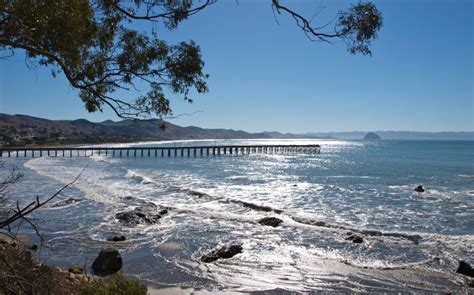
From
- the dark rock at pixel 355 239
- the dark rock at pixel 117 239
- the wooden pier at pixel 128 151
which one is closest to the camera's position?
the dark rock at pixel 117 239

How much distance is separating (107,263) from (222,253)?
2.89m

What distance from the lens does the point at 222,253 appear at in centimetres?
1012

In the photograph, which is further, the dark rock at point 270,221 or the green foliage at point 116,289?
the dark rock at point 270,221

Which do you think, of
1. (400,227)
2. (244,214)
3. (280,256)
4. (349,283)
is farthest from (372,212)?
(349,283)

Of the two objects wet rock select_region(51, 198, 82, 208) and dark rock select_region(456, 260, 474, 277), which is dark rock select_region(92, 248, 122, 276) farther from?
wet rock select_region(51, 198, 82, 208)

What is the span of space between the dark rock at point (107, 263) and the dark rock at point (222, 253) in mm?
2127

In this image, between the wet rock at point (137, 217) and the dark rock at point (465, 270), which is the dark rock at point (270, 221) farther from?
the dark rock at point (465, 270)

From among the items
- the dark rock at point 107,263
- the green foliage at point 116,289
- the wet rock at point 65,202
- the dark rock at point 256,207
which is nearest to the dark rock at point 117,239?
the dark rock at point 107,263

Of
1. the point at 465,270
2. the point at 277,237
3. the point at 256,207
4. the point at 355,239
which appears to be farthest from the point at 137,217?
the point at 465,270

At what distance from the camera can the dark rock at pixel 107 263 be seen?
28.4 feet

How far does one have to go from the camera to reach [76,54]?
20.6ft

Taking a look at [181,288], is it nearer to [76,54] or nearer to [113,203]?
[76,54]

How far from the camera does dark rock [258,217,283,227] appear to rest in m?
14.4

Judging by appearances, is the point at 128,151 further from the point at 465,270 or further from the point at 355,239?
the point at 465,270
